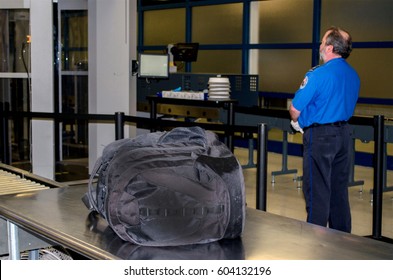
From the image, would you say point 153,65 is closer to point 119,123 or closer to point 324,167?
point 119,123

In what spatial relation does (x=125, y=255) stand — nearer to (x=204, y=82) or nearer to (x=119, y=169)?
(x=119, y=169)

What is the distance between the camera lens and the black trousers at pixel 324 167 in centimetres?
408

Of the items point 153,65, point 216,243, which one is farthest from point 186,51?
point 216,243

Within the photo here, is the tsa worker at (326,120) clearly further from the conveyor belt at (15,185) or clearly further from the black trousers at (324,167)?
the conveyor belt at (15,185)

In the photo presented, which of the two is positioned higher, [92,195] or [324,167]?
[92,195]

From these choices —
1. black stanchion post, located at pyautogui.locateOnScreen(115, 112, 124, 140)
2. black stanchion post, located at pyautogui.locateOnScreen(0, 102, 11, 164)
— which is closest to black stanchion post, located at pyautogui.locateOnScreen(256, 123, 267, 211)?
black stanchion post, located at pyautogui.locateOnScreen(115, 112, 124, 140)

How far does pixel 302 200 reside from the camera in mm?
6453

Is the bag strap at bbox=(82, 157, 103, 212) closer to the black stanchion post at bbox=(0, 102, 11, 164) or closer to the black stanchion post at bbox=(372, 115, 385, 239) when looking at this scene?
the black stanchion post at bbox=(372, 115, 385, 239)

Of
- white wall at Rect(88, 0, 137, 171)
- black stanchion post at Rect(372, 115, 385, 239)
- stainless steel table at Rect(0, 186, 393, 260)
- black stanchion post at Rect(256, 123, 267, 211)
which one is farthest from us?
white wall at Rect(88, 0, 137, 171)

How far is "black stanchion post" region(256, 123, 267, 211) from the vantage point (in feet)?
12.7

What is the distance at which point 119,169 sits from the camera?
181 centimetres

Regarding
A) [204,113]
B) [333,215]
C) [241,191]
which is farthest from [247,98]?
[241,191]

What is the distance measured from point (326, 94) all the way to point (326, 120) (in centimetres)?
17

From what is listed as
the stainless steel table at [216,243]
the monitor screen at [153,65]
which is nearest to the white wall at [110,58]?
the monitor screen at [153,65]
